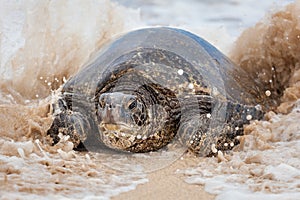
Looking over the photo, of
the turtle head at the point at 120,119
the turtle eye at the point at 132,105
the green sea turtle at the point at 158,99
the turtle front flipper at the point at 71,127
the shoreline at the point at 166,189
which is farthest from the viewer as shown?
the turtle front flipper at the point at 71,127

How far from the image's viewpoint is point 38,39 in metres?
6.29

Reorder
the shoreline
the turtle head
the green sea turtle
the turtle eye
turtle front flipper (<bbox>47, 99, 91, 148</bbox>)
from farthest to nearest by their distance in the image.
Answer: turtle front flipper (<bbox>47, 99, 91, 148</bbox>), the green sea turtle, the turtle eye, the turtle head, the shoreline

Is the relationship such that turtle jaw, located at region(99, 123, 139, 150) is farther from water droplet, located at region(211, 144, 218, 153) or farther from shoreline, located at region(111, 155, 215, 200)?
water droplet, located at region(211, 144, 218, 153)

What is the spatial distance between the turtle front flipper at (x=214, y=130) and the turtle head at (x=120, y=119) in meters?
0.46

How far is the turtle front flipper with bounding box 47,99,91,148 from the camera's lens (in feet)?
11.6

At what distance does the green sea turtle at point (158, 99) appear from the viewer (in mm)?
3428

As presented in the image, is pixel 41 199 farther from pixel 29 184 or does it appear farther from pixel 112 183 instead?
pixel 112 183

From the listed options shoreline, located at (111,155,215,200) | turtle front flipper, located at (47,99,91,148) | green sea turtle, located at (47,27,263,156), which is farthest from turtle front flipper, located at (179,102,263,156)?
turtle front flipper, located at (47,99,91,148)

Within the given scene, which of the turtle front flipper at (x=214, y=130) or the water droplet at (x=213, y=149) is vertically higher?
the turtle front flipper at (x=214, y=130)

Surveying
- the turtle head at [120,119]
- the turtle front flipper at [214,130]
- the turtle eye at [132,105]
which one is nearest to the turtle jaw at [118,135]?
the turtle head at [120,119]

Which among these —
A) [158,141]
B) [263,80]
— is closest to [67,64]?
[263,80]

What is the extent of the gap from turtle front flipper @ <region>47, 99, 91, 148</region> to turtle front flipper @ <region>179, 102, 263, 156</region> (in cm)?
76

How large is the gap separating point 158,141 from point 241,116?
912mm

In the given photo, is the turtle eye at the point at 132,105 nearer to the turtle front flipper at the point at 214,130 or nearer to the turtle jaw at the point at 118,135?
the turtle jaw at the point at 118,135
